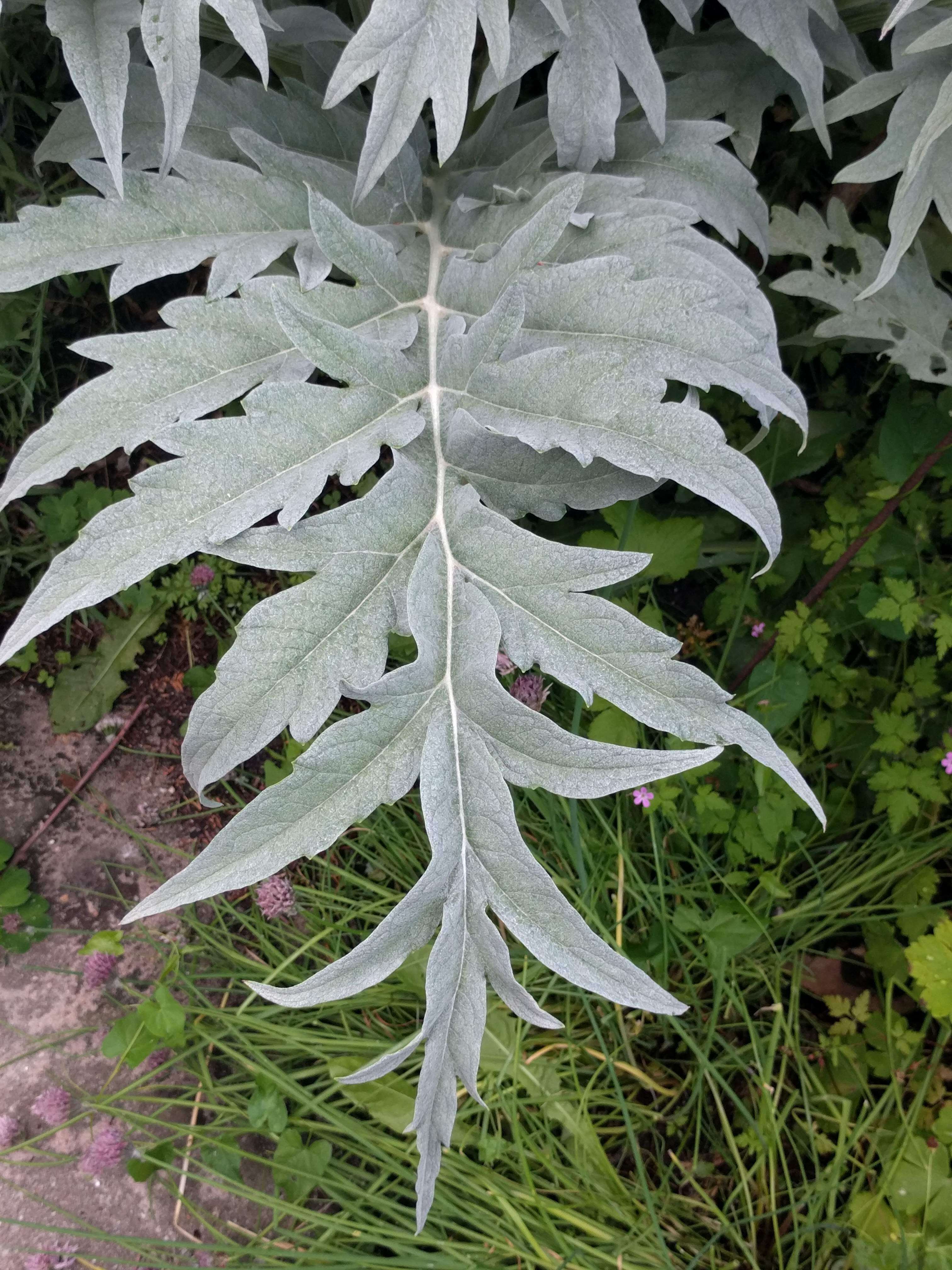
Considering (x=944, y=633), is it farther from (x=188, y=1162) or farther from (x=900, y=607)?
(x=188, y=1162)

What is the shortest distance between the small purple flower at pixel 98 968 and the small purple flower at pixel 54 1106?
0.49 feet

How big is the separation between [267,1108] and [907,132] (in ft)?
4.49

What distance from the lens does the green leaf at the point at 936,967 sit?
112cm

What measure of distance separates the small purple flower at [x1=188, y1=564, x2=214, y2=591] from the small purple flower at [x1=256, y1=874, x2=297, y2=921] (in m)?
0.49

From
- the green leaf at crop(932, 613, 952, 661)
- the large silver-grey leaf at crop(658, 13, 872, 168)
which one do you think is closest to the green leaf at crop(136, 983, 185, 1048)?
the green leaf at crop(932, 613, 952, 661)

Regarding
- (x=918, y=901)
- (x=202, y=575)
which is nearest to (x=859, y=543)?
(x=918, y=901)

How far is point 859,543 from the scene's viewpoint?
1.21m

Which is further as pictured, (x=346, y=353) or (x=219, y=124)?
(x=219, y=124)

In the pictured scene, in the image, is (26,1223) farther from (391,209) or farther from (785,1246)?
(391,209)

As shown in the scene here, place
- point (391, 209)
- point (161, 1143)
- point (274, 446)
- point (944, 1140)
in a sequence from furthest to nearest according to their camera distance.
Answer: point (161, 1143) → point (944, 1140) → point (391, 209) → point (274, 446)

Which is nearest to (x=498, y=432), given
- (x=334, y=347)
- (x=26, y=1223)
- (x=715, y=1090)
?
(x=334, y=347)

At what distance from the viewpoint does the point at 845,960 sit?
136cm

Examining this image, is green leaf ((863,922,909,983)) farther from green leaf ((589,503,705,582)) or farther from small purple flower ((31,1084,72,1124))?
small purple flower ((31,1084,72,1124))

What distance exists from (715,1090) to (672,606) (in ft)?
2.31
